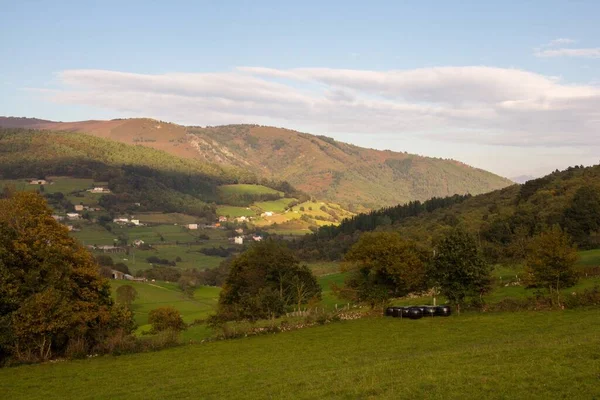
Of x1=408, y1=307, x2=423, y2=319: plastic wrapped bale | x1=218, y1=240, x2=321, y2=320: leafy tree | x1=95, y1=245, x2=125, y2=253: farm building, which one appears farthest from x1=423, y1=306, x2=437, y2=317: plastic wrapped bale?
x1=95, y1=245, x2=125, y2=253: farm building

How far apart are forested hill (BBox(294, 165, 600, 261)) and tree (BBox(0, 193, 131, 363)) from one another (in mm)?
51500

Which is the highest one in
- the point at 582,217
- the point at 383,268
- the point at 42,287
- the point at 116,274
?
the point at 582,217

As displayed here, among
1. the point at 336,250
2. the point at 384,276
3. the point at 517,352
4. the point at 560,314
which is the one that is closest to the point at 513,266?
the point at 384,276

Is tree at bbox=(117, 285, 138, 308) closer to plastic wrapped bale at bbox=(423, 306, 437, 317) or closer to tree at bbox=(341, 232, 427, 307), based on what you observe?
tree at bbox=(341, 232, 427, 307)

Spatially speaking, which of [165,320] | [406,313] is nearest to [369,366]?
[406,313]

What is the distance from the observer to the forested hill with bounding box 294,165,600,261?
83.4 meters

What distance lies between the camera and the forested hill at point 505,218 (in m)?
83.4

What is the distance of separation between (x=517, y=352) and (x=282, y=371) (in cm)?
1082

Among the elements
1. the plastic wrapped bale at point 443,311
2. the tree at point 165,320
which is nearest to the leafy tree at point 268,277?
the tree at point 165,320

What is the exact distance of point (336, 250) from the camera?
150 metres

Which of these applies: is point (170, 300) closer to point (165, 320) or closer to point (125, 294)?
point (125, 294)

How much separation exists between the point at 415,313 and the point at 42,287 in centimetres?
2798

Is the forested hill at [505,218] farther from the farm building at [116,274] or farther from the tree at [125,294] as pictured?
the farm building at [116,274]

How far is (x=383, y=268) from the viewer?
53.5m
